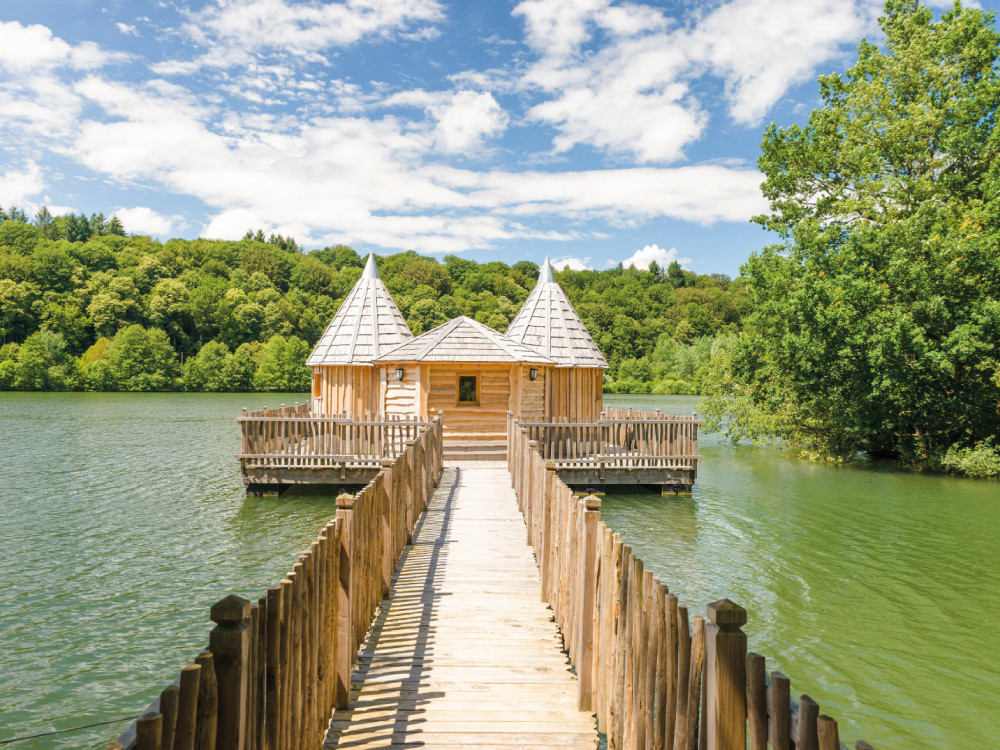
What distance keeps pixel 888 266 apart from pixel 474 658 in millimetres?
23292

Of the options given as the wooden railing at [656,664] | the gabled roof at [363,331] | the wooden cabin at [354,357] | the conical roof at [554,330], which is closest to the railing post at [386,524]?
the wooden railing at [656,664]

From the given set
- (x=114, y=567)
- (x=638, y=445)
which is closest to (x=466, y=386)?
(x=638, y=445)

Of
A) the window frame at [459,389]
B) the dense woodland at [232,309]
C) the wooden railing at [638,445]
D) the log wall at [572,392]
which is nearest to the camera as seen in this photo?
the wooden railing at [638,445]

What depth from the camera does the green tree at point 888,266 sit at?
72.6ft

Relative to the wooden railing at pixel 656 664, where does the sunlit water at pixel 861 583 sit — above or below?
below

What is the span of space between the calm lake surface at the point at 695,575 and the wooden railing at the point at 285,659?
3477 mm

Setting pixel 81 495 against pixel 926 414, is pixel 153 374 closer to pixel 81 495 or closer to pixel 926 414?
pixel 81 495

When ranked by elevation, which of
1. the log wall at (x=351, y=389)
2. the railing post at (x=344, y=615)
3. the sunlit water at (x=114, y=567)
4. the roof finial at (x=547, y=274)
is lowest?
the sunlit water at (x=114, y=567)

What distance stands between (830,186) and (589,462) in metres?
19.4

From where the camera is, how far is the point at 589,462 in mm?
17094

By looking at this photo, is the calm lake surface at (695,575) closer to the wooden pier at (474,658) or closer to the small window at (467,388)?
the wooden pier at (474,658)

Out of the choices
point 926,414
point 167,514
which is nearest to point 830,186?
point 926,414

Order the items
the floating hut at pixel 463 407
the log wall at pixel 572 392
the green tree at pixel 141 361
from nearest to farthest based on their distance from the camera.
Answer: the floating hut at pixel 463 407
the log wall at pixel 572 392
the green tree at pixel 141 361

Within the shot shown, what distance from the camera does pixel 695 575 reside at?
11070 mm
